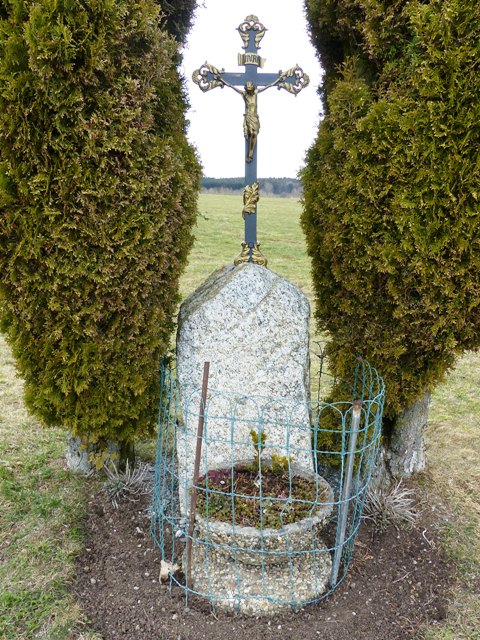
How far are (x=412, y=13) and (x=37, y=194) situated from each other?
2.33 meters

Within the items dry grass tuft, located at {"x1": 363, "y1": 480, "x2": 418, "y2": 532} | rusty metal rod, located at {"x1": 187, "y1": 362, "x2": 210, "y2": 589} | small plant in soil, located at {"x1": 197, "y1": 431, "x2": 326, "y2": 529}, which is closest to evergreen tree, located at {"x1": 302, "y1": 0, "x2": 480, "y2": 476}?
dry grass tuft, located at {"x1": 363, "y1": 480, "x2": 418, "y2": 532}

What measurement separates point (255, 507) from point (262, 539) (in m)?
0.23

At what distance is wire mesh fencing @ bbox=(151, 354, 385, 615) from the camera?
3018 mm

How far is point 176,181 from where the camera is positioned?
3424 millimetres

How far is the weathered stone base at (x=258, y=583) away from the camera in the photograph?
3.08 meters

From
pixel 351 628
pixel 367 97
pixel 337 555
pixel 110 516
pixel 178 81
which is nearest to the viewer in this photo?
pixel 351 628

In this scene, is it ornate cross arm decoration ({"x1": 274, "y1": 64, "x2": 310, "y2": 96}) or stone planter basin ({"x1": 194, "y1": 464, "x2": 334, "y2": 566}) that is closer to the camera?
stone planter basin ({"x1": 194, "y1": 464, "x2": 334, "y2": 566})

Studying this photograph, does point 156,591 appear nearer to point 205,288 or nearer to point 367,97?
point 205,288

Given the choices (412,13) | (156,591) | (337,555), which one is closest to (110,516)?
(156,591)

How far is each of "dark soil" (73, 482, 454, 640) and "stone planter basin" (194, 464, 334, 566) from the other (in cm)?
34

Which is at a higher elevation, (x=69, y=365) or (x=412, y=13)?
(x=412, y=13)

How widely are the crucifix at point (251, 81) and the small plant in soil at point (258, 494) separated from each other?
1.65m

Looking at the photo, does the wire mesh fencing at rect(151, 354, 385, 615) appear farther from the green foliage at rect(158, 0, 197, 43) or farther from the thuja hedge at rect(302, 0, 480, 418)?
the green foliage at rect(158, 0, 197, 43)

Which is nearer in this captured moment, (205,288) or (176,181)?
(176,181)
